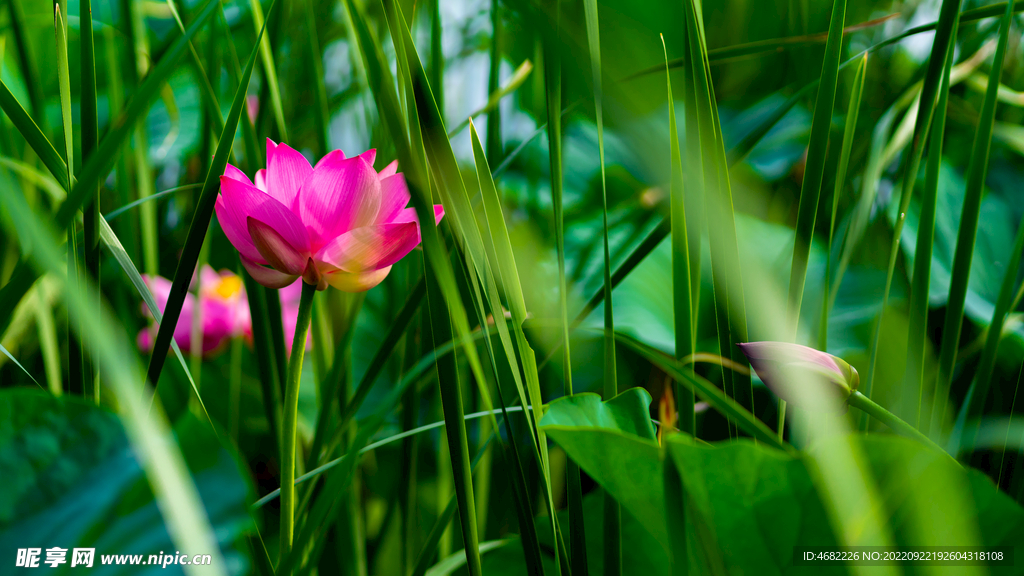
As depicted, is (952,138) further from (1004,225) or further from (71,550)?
(71,550)

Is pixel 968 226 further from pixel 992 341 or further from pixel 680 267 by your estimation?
pixel 680 267

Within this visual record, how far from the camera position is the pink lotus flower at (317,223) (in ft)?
0.84

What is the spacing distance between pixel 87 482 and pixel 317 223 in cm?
14

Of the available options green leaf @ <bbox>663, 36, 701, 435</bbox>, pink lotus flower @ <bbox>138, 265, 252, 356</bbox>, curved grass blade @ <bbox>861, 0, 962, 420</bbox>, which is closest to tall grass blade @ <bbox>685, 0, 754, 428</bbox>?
green leaf @ <bbox>663, 36, 701, 435</bbox>

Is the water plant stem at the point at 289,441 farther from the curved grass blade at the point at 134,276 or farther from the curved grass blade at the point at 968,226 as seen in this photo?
the curved grass blade at the point at 968,226

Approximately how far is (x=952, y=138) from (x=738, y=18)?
43 centimetres

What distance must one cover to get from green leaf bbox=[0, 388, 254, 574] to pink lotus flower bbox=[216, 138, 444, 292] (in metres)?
0.09

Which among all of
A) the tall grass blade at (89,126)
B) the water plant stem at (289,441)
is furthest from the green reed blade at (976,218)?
the tall grass blade at (89,126)

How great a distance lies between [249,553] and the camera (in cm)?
25

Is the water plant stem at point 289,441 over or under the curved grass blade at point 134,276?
under

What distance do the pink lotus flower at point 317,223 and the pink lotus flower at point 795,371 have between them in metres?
0.16

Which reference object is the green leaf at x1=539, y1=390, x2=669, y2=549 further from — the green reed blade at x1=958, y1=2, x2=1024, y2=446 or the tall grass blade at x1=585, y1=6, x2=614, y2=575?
the green reed blade at x1=958, y1=2, x2=1024, y2=446

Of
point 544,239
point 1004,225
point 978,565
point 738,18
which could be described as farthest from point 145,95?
point 738,18

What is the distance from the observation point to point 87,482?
0.61 ft
